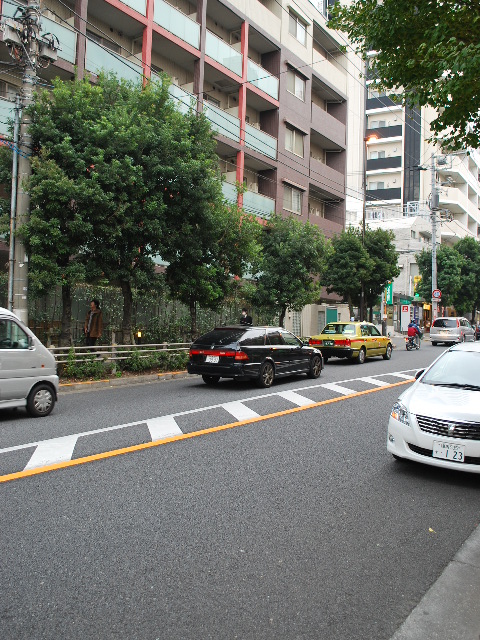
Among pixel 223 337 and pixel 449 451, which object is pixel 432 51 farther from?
pixel 223 337

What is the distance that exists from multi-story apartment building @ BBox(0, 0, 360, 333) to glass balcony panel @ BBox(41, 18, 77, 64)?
0.11 ft

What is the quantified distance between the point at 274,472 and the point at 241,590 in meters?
2.53

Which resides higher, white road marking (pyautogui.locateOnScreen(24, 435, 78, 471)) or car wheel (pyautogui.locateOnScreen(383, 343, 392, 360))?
car wheel (pyautogui.locateOnScreen(383, 343, 392, 360))

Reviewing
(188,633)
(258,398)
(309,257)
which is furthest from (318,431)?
(309,257)

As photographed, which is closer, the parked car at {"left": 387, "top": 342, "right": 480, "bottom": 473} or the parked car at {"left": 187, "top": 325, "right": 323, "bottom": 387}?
A: the parked car at {"left": 387, "top": 342, "right": 480, "bottom": 473}

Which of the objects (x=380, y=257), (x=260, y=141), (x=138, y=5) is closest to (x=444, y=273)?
(x=380, y=257)

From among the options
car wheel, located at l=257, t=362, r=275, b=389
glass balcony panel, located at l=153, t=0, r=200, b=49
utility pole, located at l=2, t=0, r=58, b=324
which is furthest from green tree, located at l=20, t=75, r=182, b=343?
glass balcony panel, located at l=153, t=0, r=200, b=49

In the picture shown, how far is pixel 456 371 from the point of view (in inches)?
261

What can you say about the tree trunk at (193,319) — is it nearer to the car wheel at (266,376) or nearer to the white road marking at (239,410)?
the car wheel at (266,376)

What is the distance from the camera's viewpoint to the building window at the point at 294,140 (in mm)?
28938

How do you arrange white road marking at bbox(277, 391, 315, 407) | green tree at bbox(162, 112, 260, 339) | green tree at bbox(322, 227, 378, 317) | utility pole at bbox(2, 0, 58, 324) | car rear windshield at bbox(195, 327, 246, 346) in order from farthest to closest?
green tree at bbox(322, 227, 378, 317) → green tree at bbox(162, 112, 260, 339) → car rear windshield at bbox(195, 327, 246, 346) → utility pole at bbox(2, 0, 58, 324) → white road marking at bbox(277, 391, 315, 407)

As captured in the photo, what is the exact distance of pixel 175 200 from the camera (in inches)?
575

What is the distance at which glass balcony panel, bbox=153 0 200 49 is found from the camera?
2058 cm

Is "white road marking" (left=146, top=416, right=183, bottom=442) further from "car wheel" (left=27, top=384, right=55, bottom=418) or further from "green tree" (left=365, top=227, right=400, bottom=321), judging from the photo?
"green tree" (left=365, top=227, right=400, bottom=321)
